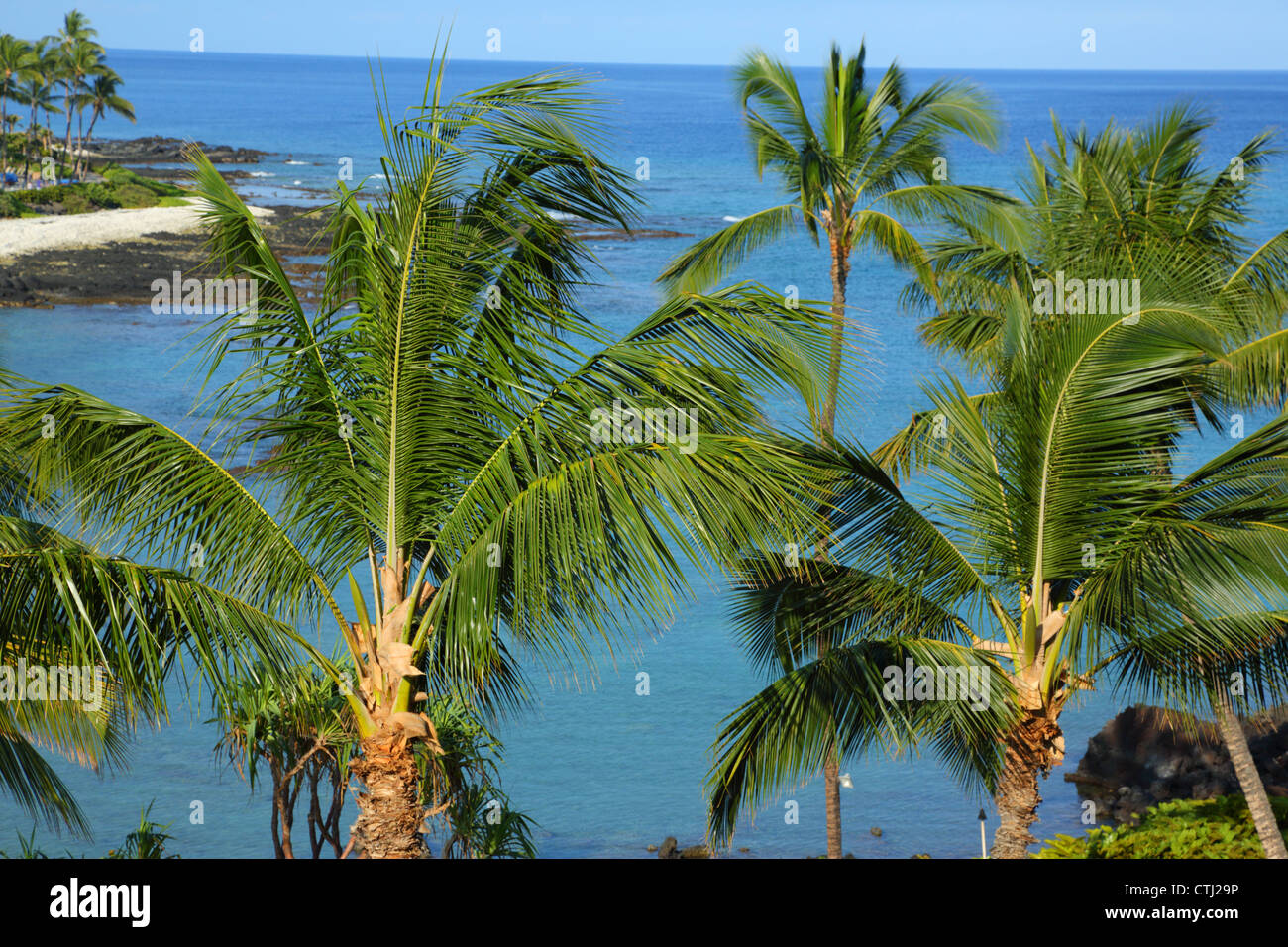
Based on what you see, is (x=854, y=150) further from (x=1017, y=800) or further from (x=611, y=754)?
(x=611, y=754)

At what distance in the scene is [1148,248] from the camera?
42.4 feet

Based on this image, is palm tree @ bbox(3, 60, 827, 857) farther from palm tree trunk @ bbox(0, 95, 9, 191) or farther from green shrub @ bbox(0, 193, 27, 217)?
palm tree trunk @ bbox(0, 95, 9, 191)

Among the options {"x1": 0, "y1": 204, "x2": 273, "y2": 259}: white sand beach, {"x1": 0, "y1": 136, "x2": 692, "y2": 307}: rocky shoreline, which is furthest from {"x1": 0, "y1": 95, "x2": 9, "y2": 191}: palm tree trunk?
{"x1": 0, "y1": 136, "x2": 692, "y2": 307}: rocky shoreline

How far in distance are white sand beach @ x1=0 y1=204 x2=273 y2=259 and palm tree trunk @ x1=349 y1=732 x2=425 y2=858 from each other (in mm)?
55190

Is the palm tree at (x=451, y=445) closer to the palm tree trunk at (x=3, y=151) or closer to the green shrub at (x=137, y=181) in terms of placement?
the green shrub at (x=137, y=181)

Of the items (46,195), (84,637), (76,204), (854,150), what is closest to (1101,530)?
(84,637)

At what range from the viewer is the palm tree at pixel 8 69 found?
73.8 metres

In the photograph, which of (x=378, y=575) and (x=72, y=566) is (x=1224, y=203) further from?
(x=72, y=566)

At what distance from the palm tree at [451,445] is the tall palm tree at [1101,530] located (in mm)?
1947

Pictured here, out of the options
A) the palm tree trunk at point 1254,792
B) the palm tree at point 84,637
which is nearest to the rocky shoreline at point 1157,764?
the palm tree trunk at point 1254,792

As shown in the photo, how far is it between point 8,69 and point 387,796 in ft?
258

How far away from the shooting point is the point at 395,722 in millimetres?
8336
